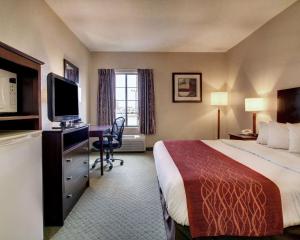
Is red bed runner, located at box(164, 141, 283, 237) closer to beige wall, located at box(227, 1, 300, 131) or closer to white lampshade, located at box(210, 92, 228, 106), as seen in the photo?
beige wall, located at box(227, 1, 300, 131)

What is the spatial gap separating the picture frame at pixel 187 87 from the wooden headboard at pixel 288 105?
102 inches

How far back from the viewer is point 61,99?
284cm

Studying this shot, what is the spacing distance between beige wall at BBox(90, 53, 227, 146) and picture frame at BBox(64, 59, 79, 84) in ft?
4.60

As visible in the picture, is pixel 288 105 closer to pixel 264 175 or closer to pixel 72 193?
pixel 264 175

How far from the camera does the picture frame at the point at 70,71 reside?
4.01m

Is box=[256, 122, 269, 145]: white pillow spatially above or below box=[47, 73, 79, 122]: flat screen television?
below

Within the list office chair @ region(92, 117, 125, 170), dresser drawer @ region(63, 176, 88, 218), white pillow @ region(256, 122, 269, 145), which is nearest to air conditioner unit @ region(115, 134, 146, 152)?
office chair @ region(92, 117, 125, 170)

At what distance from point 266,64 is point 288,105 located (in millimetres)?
1011

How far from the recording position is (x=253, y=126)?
4.40 m

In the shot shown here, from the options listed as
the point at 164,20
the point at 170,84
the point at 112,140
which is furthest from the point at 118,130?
the point at 164,20

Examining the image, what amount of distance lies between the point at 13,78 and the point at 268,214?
2081 mm

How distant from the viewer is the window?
620cm

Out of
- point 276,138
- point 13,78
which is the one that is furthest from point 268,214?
point 13,78

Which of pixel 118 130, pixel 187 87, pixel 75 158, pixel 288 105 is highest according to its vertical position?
pixel 187 87
